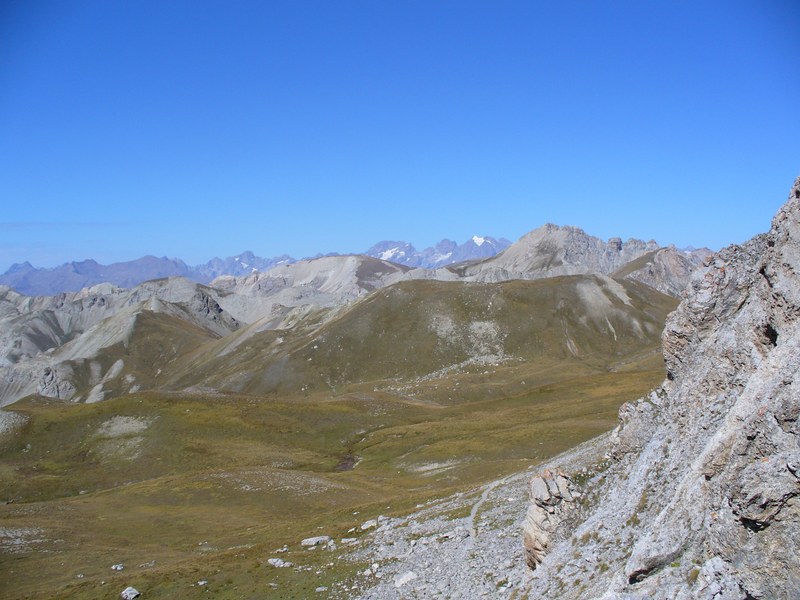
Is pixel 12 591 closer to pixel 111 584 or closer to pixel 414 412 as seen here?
pixel 111 584

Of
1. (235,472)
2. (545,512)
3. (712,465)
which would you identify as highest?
(712,465)

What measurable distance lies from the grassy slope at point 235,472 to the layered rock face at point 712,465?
797 inches

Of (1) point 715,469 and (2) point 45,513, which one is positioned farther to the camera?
(2) point 45,513

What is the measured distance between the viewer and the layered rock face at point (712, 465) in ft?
55.2

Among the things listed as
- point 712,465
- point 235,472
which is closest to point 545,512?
point 712,465

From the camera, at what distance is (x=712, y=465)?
65.0 ft

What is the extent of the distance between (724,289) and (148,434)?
320 ft

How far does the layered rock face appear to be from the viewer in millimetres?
16812

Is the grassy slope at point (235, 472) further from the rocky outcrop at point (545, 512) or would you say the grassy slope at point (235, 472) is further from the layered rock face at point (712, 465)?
the layered rock face at point (712, 465)

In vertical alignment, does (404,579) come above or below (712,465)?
below

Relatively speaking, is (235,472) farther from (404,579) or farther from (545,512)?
(545,512)

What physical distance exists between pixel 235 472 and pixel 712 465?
71.2 m

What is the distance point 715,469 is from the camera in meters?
19.6

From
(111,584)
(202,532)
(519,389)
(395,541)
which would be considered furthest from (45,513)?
(519,389)
